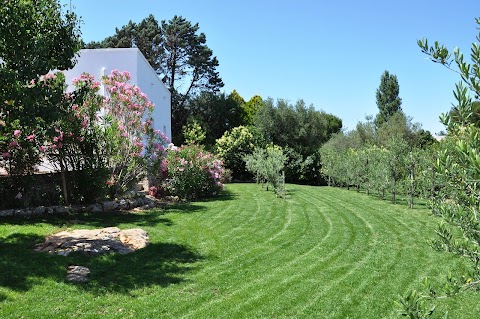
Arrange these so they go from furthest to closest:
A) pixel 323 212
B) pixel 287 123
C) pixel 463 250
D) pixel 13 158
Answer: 1. pixel 287 123
2. pixel 323 212
3. pixel 13 158
4. pixel 463 250

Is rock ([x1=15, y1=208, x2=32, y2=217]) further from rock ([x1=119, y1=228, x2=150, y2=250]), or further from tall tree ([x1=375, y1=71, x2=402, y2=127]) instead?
tall tree ([x1=375, y1=71, x2=402, y2=127])

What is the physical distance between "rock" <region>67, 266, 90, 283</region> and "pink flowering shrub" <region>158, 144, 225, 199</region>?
8399 mm

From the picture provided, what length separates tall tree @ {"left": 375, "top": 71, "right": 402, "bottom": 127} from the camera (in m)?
48.2

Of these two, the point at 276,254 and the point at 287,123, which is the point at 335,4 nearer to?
the point at 276,254

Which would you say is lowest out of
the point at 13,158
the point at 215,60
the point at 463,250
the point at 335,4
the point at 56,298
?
the point at 56,298

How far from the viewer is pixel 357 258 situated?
8.27m

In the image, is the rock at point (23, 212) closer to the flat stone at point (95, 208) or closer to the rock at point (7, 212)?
the rock at point (7, 212)

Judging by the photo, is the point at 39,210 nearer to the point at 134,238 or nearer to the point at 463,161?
the point at 134,238

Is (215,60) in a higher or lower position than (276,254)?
higher

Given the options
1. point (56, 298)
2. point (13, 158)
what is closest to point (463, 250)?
point (56, 298)

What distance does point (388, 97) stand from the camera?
48.6 m

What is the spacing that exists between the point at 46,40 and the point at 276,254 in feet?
22.1

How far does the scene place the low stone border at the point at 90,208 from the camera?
10976 millimetres

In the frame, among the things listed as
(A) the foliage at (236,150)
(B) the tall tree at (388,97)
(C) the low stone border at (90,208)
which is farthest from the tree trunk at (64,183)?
(B) the tall tree at (388,97)
